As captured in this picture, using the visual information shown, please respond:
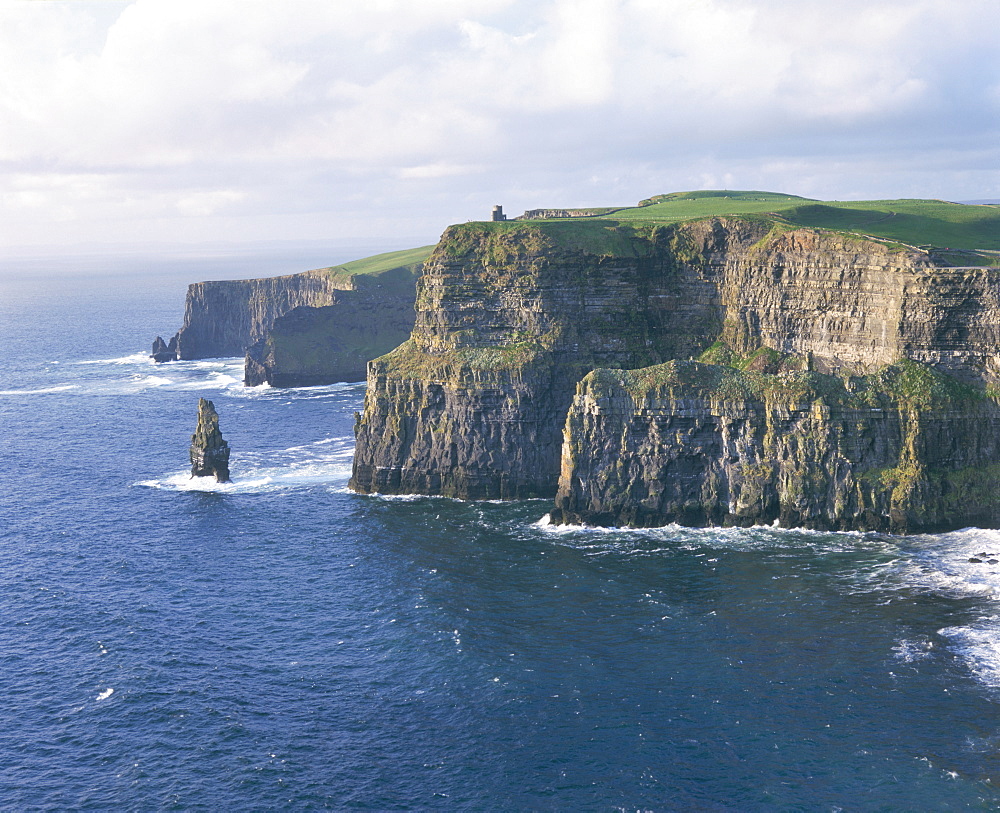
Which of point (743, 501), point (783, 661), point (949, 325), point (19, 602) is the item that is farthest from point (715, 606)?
point (19, 602)

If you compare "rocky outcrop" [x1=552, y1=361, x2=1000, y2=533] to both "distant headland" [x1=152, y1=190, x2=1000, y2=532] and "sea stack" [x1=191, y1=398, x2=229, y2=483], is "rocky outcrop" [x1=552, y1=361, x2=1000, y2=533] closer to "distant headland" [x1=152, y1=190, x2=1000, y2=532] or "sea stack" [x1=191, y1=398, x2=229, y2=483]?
"distant headland" [x1=152, y1=190, x2=1000, y2=532]

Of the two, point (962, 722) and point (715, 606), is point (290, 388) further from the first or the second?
point (962, 722)

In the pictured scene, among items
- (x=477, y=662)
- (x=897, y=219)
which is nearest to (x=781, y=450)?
(x=477, y=662)

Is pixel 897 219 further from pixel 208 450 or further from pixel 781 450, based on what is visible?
pixel 208 450

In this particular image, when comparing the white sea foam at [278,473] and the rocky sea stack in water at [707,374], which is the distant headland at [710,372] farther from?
the white sea foam at [278,473]

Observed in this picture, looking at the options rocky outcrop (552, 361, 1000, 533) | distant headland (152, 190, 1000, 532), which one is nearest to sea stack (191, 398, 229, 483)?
distant headland (152, 190, 1000, 532)

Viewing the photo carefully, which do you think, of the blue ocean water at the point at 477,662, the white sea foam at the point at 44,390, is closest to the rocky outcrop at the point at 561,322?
the blue ocean water at the point at 477,662
